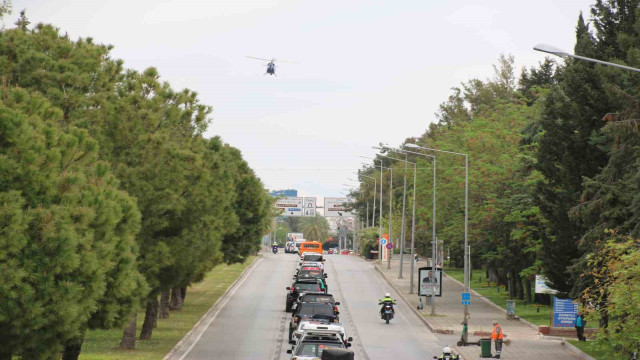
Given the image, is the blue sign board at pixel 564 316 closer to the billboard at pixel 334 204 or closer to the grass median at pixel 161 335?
the grass median at pixel 161 335

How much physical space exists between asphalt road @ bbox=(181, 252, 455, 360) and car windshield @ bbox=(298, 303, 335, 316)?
5.60ft

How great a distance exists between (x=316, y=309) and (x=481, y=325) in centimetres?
1305

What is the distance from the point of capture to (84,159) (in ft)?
75.9

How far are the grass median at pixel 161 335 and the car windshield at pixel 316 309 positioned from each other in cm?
497

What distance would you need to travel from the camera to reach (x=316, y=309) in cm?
3669

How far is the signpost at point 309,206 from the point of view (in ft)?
526

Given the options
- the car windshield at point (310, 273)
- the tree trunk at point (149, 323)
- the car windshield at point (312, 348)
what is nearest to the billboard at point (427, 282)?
the car windshield at point (310, 273)

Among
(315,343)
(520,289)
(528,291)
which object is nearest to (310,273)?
(528,291)

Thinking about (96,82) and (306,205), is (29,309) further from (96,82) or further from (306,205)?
(306,205)

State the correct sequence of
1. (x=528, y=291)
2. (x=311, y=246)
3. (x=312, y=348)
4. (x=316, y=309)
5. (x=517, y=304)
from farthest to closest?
(x=311, y=246), (x=517, y=304), (x=528, y=291), (x=316, y=309), (x=312, y=348)

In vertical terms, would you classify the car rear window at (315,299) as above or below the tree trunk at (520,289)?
below

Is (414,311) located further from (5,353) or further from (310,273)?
(5,353)

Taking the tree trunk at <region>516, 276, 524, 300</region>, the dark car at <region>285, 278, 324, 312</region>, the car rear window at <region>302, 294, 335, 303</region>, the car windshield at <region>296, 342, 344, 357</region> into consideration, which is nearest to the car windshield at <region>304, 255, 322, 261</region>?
the tree trunk at <region>516, 276, 524, 300</region>

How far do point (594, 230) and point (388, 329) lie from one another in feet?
46.9
